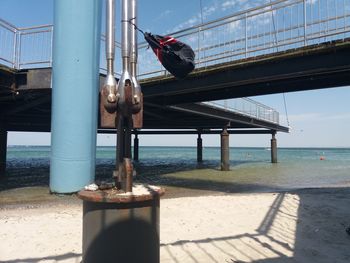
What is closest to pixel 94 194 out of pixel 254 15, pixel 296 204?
pixel 296 204

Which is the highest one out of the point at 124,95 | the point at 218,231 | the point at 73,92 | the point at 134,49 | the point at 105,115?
the point at 73,92

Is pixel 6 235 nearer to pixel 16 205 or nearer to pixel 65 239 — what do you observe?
pixel 65 239

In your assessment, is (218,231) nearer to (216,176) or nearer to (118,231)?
(118,231)

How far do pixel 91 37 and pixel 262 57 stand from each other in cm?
592

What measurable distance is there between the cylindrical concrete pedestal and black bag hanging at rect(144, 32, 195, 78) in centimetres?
217

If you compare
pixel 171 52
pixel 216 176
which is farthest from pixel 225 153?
pixel 171 52

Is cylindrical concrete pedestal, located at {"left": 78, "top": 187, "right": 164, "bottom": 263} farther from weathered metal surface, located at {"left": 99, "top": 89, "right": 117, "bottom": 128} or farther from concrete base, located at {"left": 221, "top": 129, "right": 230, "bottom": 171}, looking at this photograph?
concrete base, located at {"left": 221, "top": 129, "right": 230, "bottom": 171}

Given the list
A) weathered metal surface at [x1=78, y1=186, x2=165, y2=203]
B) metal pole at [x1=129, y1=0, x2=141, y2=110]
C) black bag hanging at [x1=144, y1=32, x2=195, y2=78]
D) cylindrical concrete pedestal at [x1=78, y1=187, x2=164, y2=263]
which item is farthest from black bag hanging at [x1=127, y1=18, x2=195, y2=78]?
cylindrical concrete pedestal at [x1=78, y1=187, x2=164, y2=263]

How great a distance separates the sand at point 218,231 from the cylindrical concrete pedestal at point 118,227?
2029mm

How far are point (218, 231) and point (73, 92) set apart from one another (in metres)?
7.37

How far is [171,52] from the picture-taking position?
5.19 m

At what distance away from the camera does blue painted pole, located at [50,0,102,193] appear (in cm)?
1229

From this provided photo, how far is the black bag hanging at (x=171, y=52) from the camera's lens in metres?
5.21

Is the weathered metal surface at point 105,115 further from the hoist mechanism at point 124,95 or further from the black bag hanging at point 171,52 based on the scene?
the black bag hanging at point 171,52
